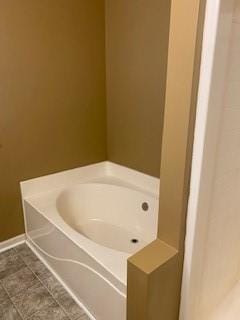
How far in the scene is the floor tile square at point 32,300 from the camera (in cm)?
164

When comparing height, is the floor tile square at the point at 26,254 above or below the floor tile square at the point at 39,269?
below

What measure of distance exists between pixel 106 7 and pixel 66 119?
107cm

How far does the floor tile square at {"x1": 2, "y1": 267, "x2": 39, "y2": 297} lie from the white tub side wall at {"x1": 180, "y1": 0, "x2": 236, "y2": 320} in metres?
1.19

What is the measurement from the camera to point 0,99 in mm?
1915

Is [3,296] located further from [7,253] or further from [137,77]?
[137,77]

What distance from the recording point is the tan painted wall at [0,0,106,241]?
191 centimetres

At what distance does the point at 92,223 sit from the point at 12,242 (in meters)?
0.72

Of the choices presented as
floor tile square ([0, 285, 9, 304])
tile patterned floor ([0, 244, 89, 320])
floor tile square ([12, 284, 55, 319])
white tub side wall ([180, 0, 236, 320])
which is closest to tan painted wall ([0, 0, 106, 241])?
tile patterned floor ([0, 244, 89, 320])

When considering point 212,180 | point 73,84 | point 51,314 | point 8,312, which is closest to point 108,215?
point 51,314

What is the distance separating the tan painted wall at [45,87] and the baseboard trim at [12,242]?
55mm

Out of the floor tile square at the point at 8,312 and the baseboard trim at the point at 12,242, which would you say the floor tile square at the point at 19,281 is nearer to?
the floor tile square at the point at 8,312

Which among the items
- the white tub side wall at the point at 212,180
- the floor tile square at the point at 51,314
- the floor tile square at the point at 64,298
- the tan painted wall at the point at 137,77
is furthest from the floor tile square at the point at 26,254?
the white tub side wall at the point at 212,180

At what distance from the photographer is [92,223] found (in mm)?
2424

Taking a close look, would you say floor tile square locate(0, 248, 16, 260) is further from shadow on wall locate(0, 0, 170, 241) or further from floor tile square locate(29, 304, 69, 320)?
floor tile square locate(29, 304, 69, 320)
